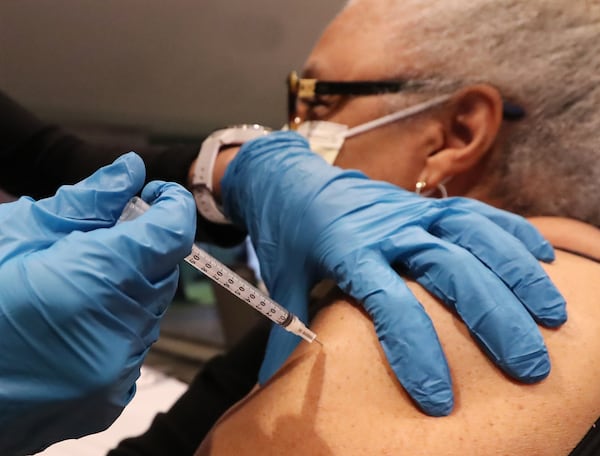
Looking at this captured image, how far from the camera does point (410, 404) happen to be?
0.62 m

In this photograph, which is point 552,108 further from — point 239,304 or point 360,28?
point 239,304

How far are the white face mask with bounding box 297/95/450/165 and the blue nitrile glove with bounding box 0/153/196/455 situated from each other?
0.61 m

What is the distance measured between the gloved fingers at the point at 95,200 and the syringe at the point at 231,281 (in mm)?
19

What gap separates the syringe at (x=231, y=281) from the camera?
599mm

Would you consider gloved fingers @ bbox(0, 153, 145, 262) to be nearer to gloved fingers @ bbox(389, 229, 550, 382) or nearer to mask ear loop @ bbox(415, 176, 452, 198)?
gloved fingers @ bbox(389, 229, 550, 382)

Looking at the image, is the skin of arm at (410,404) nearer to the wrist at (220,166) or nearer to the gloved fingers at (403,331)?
the gloved fingers at (403,331)

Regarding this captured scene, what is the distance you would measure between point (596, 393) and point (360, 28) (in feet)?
2.62

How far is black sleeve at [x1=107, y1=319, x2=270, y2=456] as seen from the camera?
1096 millimetres

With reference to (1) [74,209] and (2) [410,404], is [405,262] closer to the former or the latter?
(2) [410,404]

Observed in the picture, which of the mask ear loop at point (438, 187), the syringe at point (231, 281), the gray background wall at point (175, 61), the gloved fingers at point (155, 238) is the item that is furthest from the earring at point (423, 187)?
the gray background wall at point (175, 61)

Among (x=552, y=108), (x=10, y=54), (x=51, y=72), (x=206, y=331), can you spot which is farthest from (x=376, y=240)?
(x=206, y=331)

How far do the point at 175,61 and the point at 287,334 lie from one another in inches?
71.9

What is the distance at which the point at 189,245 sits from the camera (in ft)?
1.78

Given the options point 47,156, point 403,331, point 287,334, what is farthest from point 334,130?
point 47,156
